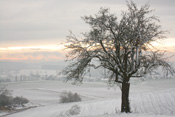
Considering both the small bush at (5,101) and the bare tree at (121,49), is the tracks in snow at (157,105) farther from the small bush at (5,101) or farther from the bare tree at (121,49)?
the small bush at (5,101)

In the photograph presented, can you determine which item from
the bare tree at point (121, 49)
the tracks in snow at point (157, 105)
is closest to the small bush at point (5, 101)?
the tracks in snow at point (157, 105)

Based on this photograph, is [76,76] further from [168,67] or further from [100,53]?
[168,67]

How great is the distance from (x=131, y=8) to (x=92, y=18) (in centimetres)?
347

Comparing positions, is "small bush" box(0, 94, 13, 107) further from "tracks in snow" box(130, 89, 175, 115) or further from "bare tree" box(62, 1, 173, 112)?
"bare tree" box(62, 1, 173, 112)

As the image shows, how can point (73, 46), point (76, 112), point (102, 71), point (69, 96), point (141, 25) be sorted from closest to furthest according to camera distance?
1. point (141, 25)
2. point (73, 46)
3. point (102, 71)
4. point (76, 112)
5. point (69, 96)

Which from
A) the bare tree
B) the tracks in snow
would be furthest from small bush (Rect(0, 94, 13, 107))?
the bare tree

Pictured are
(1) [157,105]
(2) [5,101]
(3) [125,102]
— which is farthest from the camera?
(2) [5,101]

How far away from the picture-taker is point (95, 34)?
726 inches

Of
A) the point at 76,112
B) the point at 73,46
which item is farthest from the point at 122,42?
the point at 76,112

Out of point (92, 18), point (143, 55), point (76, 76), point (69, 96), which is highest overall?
point (92, 18)

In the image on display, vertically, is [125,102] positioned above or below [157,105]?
above

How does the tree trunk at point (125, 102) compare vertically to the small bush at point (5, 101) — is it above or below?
above

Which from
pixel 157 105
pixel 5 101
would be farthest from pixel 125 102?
pixel 5 101

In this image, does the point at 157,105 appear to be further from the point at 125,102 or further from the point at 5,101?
the point at 5,101
